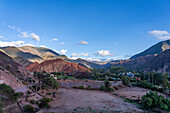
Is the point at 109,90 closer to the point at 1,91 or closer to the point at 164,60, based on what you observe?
the point at 1,91

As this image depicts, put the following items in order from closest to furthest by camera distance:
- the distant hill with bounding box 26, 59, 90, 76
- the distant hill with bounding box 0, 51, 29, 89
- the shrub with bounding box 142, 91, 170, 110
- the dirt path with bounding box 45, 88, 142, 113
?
the dirt path with bounding box 45, 88, 142, 113 < the shrub with bounding box 142, 91, 170, 110 < the distant hill with bounding box 0, 51, 29, 89 < the distant hill with bounding box 26, 59, 90, 76

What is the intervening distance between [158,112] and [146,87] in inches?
1269

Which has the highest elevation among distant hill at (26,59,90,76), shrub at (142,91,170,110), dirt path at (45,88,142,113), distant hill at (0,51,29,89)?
distant hill at (26,59,90,76)

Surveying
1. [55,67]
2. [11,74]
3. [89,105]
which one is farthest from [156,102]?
[55,67]

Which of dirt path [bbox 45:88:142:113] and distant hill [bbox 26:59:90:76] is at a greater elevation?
distant hill [bbox 26:59:90:76]

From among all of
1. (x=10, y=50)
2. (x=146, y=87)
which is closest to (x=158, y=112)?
(x=146, y=87)

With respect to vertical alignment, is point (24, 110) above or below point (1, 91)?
below

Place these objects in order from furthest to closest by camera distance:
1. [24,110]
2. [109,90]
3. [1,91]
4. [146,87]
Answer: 1. [146,87]
2. [109,90]
3. [24,110]
4. [1,91]

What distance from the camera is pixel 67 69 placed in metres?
99.6

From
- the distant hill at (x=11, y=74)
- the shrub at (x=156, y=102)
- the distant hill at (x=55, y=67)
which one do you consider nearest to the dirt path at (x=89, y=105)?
the shrub at (x=156, y=102)

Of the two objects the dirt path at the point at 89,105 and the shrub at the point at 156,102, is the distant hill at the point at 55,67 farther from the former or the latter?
the shrub at the point at 156,102

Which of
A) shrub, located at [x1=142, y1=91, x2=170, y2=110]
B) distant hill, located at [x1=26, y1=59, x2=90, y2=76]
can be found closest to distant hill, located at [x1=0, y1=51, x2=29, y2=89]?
shrub, located at [x1=142, y1=91, x2=170, y2=110]

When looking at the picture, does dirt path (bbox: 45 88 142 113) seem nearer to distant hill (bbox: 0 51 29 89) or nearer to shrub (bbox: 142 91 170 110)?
shrub (bbox: 142 91 170 110)

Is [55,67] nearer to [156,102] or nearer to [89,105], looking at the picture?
[89,105]
